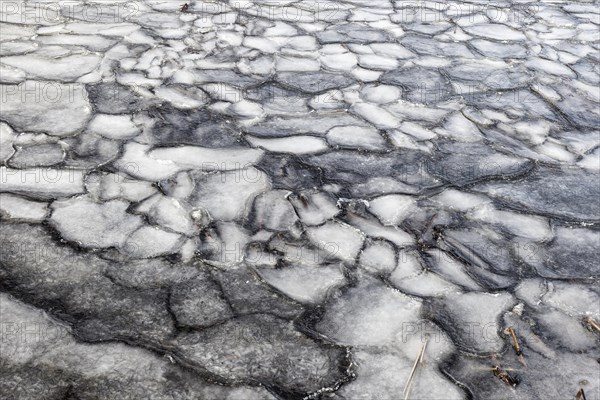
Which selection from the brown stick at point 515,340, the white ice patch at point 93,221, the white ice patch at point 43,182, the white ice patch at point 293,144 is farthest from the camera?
the white ice patch at point 293,144

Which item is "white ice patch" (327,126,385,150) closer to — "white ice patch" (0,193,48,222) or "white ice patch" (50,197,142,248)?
"white ice patch" (50,197,142,248)

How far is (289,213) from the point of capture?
224 centimetres

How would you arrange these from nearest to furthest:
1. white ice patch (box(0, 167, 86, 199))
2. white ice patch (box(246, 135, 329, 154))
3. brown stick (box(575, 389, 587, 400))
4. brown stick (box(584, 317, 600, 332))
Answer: brown stick (box(575, 389, 587, 400))
brown stick (box(584, 317, 600, 332))
white ice patch (box(0, 167, 86, 199))
white ice patch (box(246, 135, 329, 154))

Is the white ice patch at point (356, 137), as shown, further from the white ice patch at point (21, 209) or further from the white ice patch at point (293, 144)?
the white ice patch at point (21, 209)

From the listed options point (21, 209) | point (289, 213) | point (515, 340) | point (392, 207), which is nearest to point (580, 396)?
point (515, 340)

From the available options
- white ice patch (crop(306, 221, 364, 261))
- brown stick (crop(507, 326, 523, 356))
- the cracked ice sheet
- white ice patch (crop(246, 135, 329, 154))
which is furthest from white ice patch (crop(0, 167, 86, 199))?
brown stick (crop(507, 326, 523, 356))

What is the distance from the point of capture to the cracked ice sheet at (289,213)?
5.50ft

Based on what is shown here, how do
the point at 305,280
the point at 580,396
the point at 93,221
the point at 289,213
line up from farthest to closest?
the point at 289,213, the point at 93,221, the point at 305,280, the point at 580,396

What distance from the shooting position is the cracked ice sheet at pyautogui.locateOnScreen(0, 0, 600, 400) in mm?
1677

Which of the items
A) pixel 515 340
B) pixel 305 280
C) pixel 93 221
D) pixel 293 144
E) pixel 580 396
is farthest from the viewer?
pixel 293 144

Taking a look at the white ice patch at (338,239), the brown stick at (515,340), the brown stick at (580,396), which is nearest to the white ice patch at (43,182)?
the white ice patch at (338,239)

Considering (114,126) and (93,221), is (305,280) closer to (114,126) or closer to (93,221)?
(93,221)

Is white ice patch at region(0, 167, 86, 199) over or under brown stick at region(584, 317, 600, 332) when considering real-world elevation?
over

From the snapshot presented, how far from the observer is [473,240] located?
2.20 m
